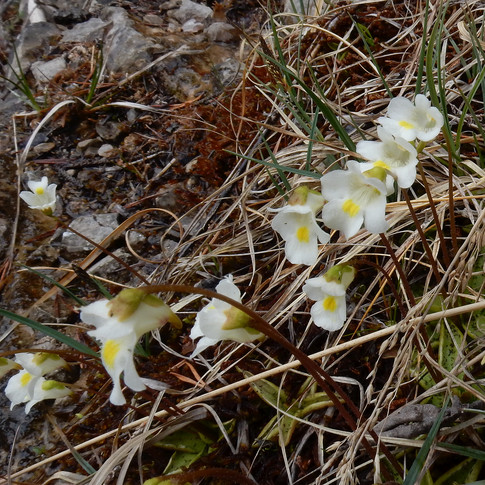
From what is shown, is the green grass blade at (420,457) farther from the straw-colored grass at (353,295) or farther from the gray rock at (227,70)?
the gray rock at (227,70)

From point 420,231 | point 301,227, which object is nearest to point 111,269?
point 301,227

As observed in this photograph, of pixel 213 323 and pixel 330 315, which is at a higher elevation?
pixel 213 323

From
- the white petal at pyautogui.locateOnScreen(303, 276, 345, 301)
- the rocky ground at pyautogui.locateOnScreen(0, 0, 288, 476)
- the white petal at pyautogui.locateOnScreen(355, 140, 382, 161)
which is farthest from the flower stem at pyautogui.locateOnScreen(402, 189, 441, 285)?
the rocky ground at pyautogui.locateOnScreen(0, 0, 288, 476)

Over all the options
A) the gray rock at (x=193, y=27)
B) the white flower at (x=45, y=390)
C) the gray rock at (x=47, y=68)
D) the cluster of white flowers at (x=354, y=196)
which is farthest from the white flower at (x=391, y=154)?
the gray rock at (x=47, y=68)

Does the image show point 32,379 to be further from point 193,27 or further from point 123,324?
point 193,27

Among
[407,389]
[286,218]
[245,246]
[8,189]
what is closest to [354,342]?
[407,389]

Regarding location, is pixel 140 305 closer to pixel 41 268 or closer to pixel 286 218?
pixel 286 218
